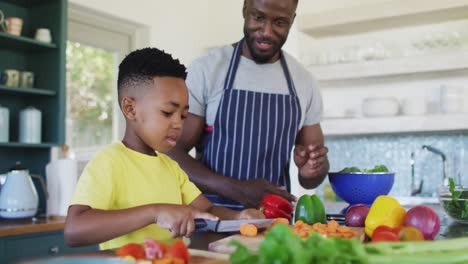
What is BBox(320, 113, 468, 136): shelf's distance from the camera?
11.8 feet

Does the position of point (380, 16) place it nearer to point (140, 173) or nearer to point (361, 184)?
point (361, 184)

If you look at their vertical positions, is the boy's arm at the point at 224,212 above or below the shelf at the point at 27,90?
below

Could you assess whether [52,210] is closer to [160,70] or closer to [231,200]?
[231,200]

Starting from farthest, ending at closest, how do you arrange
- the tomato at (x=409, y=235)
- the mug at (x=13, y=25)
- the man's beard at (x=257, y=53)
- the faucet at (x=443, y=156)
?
1. the faucet at (x=443, y=156)
2. the mug at (x=13, y=25)
3. the man's beard at (x=257, y=53)
4. the tomato at (x=409, y=235)

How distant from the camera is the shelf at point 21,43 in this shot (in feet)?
9.65

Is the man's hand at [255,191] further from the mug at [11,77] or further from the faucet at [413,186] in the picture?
the faucet at [413,186]

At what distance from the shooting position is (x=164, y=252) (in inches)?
32.0

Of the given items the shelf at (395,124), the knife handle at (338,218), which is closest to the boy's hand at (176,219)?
the knife handle at (338,218)

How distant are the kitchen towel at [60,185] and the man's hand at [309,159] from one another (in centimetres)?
162

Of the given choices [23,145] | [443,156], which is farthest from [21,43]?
[443,156]

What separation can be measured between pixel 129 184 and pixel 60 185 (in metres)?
1.78

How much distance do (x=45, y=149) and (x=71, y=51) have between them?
0.78 m

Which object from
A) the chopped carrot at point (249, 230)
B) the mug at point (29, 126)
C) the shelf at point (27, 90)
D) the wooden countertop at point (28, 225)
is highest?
the shelf at point (27, 90)

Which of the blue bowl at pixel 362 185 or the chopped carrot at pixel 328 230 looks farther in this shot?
the blue bowl at pixel 362 185
